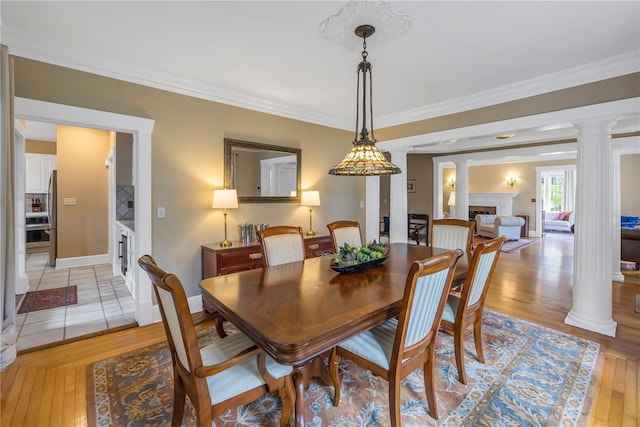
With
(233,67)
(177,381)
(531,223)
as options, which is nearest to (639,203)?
(531,223)

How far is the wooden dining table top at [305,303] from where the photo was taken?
4.05 ft

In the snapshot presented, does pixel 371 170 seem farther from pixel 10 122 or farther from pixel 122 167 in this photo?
pixel 122 167

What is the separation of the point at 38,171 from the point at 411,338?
870 cm

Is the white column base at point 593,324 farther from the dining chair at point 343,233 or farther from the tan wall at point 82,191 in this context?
the tan wall at point 82,191

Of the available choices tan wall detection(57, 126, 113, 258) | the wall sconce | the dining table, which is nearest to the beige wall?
the dining table

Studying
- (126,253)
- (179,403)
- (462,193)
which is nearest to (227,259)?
(179,403)

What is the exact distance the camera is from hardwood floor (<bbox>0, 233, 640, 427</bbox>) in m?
1.77

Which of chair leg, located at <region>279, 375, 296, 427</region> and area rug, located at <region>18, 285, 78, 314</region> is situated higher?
chair leg, located at <region>279, 375, 296, 427</region>

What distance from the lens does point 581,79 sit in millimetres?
2812

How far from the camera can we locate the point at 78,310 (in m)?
3.29

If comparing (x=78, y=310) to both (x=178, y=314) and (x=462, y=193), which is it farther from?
(x=462, y=193)

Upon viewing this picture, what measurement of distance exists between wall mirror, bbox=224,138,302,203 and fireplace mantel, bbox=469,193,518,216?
27.9 ft

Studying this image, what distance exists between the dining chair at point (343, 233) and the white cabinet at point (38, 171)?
288 inches

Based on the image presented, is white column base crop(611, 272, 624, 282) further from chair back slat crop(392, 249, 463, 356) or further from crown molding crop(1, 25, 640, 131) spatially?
chair back slat crop(392, 249, 463, 356)
